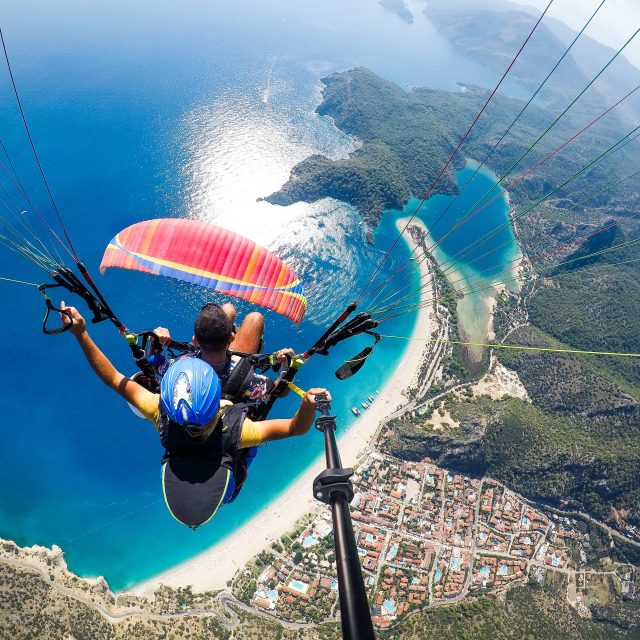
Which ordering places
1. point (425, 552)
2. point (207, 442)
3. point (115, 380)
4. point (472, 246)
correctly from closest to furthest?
point (207, 442)
point (115, 380)
point (425, 552)
point (472, 246)

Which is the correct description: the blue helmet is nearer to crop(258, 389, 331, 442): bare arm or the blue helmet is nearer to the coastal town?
crop(258, 389, 331, 442): bare arm

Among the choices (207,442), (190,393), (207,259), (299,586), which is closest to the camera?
(190,393)

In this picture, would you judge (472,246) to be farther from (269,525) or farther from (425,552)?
(269,525)

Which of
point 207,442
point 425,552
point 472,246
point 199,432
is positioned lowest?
point 425,552

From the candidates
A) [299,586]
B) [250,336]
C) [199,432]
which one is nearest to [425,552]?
[299,586]

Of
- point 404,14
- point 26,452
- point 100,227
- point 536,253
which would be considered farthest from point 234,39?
point 404,14

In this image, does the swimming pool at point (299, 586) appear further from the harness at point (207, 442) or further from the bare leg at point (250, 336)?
the harness at point (207, 442)
